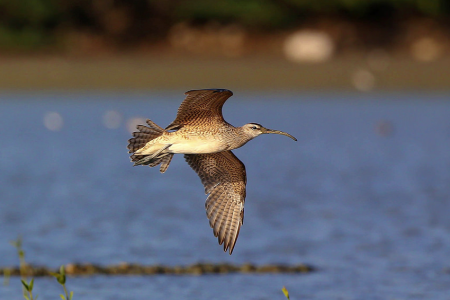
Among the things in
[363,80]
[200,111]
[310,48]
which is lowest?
[200,111]

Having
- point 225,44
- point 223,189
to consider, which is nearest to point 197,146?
point 223,189

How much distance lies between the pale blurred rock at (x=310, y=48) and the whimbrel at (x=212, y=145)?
2022 centimetres

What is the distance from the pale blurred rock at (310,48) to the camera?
27.3 metres

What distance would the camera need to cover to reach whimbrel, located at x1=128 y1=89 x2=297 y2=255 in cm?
660

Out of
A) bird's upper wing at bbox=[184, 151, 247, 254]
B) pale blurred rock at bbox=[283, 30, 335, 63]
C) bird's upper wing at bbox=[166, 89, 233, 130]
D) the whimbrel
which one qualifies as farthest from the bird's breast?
pale blurred rock at bbox=[283, 30, 335, 63]

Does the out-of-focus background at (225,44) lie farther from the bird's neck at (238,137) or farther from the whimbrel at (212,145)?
the bird's neck at (238,137)

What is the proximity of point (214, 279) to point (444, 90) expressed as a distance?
58.1 feet

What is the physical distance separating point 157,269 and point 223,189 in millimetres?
2693

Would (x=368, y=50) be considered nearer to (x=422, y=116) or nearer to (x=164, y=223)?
(x=422, y=116)

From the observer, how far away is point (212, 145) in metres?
6.59

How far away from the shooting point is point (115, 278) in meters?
9.52

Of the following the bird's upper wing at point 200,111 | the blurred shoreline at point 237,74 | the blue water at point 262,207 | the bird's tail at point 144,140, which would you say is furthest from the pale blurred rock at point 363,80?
the bird's upper wing at point 200,111

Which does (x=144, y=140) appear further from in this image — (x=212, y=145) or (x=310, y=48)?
(x=310, y=48)

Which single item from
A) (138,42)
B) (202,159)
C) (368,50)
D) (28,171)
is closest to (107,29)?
(138,42)
